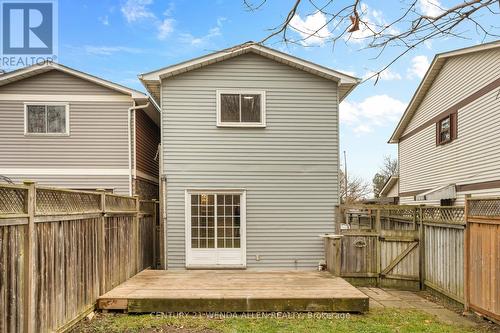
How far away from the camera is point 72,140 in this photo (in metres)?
10.0

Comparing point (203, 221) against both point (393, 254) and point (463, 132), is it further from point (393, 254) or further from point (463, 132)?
point (463, 132)

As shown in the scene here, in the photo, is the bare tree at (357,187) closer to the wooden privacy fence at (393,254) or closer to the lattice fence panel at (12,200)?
the wooden privacy fence at (393,254)

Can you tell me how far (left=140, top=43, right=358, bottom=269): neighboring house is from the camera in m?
8.76

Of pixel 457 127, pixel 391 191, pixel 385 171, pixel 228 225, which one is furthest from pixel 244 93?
pixel 385 171

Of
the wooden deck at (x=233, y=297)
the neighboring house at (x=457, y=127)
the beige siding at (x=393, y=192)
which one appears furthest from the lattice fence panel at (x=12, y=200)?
the beige siding at (x=393, y=192)

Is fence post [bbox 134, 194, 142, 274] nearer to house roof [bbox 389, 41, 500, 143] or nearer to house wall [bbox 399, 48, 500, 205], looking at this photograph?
house wall [bbox 399, 48, 500, 205]

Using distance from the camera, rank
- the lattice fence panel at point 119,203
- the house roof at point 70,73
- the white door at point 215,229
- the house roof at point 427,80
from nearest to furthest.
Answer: the lattice fence panel at point 119,203
the white door at point 215,229
the house roof at point 70,73
the house roof at point 427,80

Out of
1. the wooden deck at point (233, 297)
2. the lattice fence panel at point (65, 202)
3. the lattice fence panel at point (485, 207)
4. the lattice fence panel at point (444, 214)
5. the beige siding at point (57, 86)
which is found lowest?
the wooden deck at point (233, 297)

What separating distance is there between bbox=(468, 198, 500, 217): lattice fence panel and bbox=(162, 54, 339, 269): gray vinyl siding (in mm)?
3551

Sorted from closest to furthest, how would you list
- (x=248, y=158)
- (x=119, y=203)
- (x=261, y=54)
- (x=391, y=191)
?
(x=119, y=203)
(x=248, y=158)
(x=261, y=54)
(x=391, y=191)

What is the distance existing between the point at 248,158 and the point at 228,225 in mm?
1798

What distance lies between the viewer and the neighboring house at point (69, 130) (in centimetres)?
990

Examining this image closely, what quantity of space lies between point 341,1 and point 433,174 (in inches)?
469

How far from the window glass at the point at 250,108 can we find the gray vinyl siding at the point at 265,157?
0.26m
